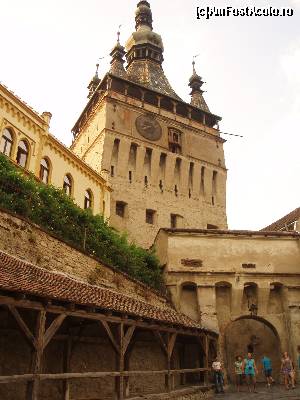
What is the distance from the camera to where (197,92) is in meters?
44.7

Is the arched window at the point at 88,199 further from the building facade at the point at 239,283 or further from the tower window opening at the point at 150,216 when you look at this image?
the building facade at the point at 239,283

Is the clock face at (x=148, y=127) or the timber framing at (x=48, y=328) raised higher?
the clock face at (x=148, y=127)

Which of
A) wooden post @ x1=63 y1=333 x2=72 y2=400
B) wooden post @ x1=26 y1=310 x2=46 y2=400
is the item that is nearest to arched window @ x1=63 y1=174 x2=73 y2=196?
wooden post @ x1=63 y1=333 x2=72 y2=400

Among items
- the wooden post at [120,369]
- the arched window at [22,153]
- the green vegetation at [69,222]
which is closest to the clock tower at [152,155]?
the arched window at [22,153]

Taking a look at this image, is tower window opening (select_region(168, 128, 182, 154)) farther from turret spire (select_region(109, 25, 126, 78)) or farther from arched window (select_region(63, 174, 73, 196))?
arched window (select_region(63, 174, 73, 196))

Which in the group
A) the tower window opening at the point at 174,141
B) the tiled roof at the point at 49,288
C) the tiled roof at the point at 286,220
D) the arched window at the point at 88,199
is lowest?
the tiled roof at the point at 49,288

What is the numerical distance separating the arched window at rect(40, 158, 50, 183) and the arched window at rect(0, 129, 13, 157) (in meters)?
2.33

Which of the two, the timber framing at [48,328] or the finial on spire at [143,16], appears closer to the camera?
the timber framing at [48,328]

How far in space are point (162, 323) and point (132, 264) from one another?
683cm

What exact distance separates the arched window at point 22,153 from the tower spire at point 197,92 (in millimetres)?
22675

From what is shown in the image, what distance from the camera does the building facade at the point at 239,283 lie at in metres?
18.9

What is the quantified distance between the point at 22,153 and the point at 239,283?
12907mm

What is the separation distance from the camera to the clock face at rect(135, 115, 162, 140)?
34438 mm

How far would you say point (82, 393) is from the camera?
1253cm
